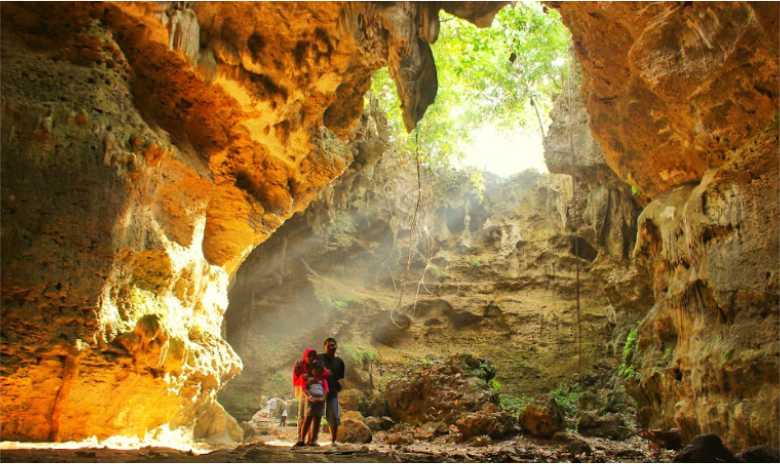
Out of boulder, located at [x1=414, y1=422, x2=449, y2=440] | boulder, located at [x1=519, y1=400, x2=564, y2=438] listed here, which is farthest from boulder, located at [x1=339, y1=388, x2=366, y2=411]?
Answer: boulder, located at [x1=519, y1=400, x2=564, y2=438]

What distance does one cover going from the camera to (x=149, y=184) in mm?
7441

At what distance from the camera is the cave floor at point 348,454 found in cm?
488

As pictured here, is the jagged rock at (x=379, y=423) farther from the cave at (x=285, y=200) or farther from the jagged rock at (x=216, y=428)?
the jagged rock at (x=216, y=428)

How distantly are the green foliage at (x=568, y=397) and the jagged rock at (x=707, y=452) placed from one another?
11.0m

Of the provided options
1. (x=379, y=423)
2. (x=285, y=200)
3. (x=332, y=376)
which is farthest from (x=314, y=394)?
(x=379, y=423)

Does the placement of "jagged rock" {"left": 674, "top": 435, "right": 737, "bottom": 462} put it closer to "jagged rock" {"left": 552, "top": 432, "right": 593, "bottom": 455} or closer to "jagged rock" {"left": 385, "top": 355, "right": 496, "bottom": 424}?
"jagged rock" {"left": 552, "top": 432, "right": 593, "bottom": 455}

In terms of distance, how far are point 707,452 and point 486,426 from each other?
4.24 m

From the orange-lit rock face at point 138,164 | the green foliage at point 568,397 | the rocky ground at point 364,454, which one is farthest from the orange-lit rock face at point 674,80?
the green foliage at point 568,397

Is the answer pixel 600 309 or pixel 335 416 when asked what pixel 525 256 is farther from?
pixel 335 416

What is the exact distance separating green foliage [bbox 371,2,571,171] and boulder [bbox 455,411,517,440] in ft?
26.9

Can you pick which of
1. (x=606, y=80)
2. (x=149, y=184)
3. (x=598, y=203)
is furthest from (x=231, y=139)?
(x=598, y=203)

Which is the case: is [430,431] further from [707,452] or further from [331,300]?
[331,300]

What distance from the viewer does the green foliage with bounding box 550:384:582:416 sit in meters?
17.4

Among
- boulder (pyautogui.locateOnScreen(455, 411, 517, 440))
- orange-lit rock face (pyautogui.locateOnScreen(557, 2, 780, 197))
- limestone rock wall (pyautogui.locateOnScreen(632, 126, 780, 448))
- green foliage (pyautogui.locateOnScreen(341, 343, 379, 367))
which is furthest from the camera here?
green foliage (pyautogui.locateOnScreen(341, 343, 379, 367))
